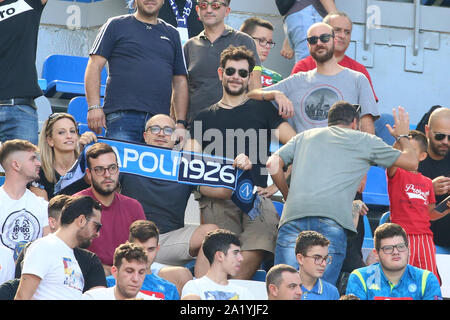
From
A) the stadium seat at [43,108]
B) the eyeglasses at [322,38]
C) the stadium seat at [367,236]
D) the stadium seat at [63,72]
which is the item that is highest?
the stadium seat at [63,72]

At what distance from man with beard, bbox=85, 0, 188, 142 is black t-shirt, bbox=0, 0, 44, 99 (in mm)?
463

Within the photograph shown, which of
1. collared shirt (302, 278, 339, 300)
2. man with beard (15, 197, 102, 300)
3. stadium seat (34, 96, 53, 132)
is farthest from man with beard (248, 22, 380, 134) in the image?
stadium seat (34, 96, 53, 132)

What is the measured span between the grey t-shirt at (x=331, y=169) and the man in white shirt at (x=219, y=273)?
0.57m

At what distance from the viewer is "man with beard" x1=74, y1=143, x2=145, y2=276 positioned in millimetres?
6520

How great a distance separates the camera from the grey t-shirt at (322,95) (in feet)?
24.3

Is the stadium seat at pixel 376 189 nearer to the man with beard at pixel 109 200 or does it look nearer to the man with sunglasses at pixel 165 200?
the man with sunglasses at pixel 165 200

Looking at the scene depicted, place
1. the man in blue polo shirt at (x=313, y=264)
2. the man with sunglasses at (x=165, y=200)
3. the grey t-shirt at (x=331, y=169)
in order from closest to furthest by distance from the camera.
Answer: the man in blue polo shirt at (x=313, y=264) → the grey t-shirt at (x=331, y=169) → the man with sunglasses at (x=165, y=200)

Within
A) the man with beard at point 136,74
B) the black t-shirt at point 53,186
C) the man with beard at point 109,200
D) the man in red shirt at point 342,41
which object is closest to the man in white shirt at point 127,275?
the man with beard at point 109,200

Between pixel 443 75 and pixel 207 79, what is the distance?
465cm

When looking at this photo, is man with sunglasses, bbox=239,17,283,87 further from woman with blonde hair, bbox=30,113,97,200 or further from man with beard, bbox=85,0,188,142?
woman with blonde hair, bbox=30,113,97,200

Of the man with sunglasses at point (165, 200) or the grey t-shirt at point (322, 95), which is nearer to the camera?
the man with sunglasses at point (165, 200)

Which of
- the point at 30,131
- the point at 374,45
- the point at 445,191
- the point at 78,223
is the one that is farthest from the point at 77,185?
the point at 374,45
